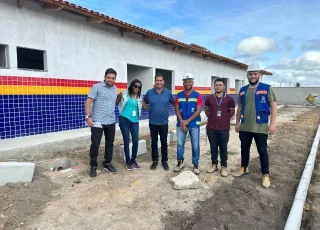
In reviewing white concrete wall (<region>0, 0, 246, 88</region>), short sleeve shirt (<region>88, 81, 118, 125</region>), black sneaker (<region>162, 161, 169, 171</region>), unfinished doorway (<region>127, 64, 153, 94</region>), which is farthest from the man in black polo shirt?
unfinished doorway (<region>127, 64, 153, 94</region>)

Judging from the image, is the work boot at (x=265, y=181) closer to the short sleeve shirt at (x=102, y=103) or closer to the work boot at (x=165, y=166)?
the work boot at (x=165, y=166)

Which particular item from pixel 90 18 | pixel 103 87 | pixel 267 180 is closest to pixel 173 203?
pixel 267 180

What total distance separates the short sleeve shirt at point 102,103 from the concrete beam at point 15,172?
129 centimetres

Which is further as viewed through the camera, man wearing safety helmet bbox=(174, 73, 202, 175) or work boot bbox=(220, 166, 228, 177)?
work boot bbox=(220, 166, 228, 177)

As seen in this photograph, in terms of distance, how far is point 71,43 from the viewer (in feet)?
21.1

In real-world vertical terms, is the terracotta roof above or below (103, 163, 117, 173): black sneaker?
above

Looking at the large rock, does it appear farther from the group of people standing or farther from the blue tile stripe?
the blue tile stripe

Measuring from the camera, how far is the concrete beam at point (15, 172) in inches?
150

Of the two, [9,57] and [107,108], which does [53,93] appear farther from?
[107,108]

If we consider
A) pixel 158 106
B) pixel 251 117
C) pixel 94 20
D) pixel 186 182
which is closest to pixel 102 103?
pixel 158 106

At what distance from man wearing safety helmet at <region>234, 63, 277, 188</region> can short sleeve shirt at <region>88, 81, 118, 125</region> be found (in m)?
2.21

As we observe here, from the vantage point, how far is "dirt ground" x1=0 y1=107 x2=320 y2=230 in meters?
3.06

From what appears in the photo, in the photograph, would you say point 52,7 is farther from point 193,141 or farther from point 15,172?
point 193,141

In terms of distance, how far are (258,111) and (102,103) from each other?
8.28 feet
